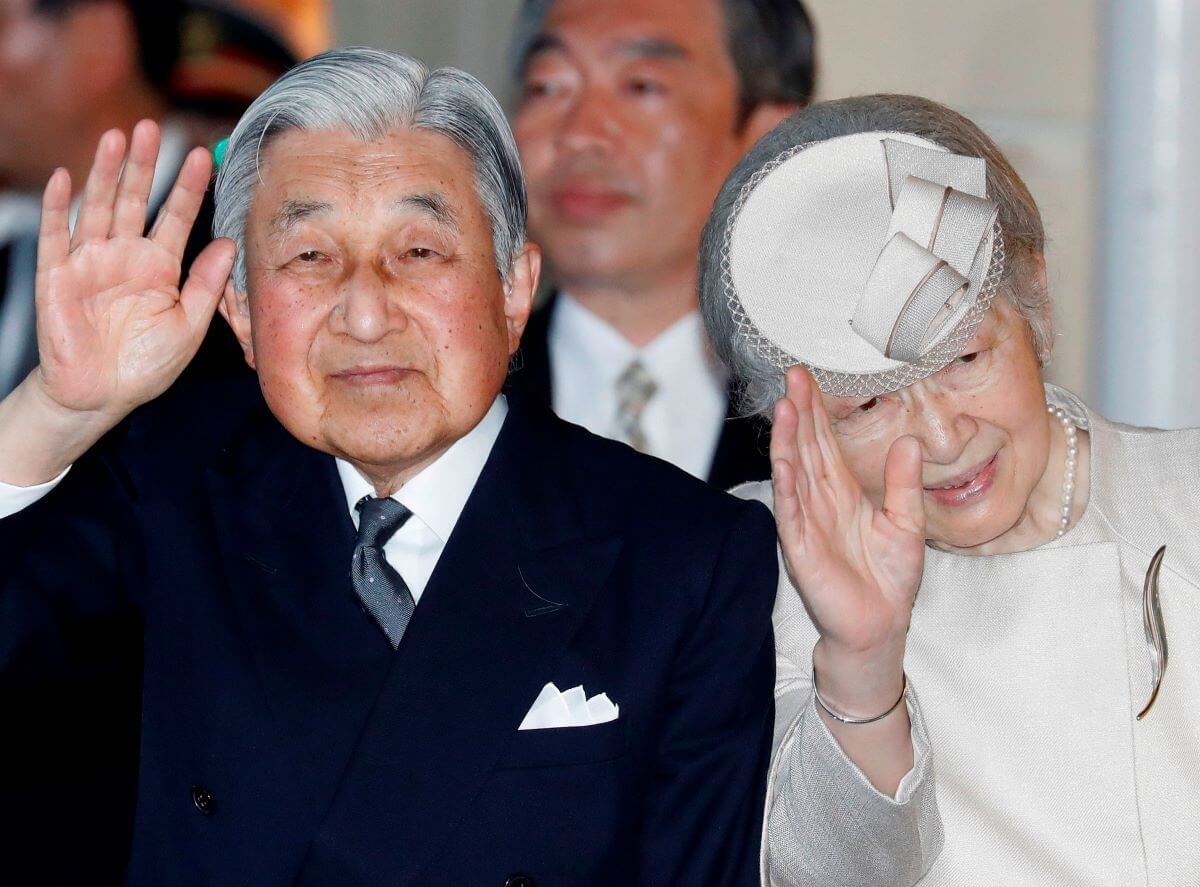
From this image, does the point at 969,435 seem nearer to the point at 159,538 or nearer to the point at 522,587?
the point at 522,587

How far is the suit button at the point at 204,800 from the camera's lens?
82.0 inches

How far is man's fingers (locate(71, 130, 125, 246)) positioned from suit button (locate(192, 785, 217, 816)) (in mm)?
748

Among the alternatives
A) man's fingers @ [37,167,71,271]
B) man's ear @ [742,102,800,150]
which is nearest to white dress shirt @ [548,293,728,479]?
man's ear @ [742,102,800,150]

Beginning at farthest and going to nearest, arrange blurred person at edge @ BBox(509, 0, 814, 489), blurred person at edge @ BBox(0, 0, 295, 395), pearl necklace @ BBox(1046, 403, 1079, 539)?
blurred person at edge @ BBox(0, 0, 295, 395) → blurred person at edge @ BBox(509, 0, 814, 489) → pearl necklace @ BBox(1046, 403, 1079, 539)

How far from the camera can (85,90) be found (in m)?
4.82

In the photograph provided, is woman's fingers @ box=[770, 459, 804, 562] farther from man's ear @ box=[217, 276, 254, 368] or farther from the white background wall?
the white background wall

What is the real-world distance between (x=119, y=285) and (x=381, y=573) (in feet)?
1.75

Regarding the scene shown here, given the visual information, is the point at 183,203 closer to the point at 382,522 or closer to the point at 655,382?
the point at 382,522

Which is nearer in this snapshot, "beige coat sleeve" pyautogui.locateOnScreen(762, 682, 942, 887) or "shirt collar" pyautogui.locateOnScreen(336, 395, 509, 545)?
"beige coat sleeve" pyautogui.locateOnScreen(762, 682, 942, 887)

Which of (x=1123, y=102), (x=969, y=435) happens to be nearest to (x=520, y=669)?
(x=969, y=435)

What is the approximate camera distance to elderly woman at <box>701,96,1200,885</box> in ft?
6.95

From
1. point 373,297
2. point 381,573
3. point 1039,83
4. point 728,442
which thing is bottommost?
point 381,573

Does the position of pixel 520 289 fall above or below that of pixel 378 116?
below

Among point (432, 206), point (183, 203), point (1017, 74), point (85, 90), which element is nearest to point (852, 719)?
point (432, 206)
